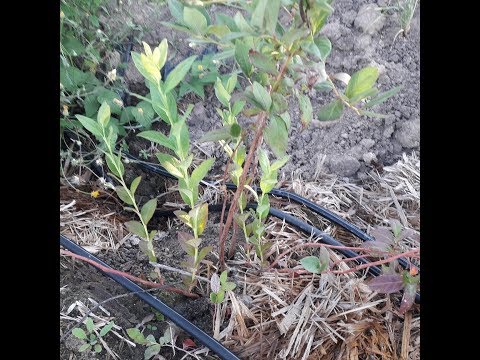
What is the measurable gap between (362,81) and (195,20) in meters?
0.33

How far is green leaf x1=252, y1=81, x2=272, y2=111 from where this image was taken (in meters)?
A: 0.83

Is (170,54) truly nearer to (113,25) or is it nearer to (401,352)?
(113,25)

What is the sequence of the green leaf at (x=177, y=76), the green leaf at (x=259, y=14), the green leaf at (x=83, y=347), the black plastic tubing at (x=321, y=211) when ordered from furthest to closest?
the black plastic tubing at (x=321, y=211), the green leaf at (x=83, y=347), the green leaf at (x=177, y=76), the green leaf at (x=259, y=14)

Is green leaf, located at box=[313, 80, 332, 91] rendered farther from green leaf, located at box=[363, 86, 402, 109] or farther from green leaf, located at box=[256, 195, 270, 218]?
green leaf, located at box=[256, 195, 270, 218]

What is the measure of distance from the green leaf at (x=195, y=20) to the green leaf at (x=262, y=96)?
0.54 ft

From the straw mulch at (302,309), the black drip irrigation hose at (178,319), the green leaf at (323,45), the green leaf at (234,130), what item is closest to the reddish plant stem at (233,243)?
the straw mulch at (302,309)

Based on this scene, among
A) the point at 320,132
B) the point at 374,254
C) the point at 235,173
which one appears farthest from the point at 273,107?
the point at 320,132

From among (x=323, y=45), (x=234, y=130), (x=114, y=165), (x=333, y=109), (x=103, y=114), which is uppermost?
(x=323, y=45)

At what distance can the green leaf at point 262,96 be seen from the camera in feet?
2.72

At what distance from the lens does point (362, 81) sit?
0.83 m

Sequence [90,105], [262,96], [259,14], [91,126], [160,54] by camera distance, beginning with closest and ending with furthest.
Answer: 1. [259,14]
2. [262,96]
3. [160,54]
4. [91,126]
5. [90,105]

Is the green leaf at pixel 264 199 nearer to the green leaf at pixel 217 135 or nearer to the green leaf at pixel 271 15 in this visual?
the green leaf at pixel 217 135

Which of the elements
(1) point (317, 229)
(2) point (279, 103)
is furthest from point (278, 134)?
(1) point (317, 229)

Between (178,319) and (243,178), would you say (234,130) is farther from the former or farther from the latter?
(178,319)
